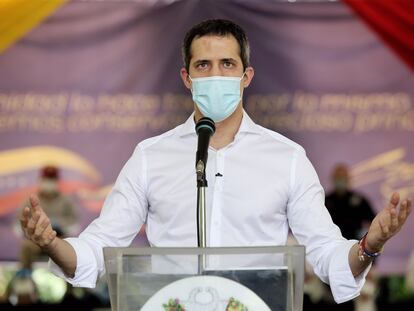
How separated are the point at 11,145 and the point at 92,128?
66 cm

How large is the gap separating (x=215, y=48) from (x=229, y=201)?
1.42 ft

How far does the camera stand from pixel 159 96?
7867mm

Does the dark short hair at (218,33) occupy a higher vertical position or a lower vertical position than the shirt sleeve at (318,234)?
higher

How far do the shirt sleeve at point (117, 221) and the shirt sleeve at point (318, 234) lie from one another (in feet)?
1.42

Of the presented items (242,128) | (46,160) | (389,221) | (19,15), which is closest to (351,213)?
(46,160)

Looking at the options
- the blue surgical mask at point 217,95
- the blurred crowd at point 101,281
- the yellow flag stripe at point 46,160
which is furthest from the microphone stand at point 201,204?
the yellow flag stripe at point 46,160

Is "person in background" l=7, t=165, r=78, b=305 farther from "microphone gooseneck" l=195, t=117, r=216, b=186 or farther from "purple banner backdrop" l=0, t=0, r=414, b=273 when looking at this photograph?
"microphone gooseneck" l=195, t=117, r=216, b=186

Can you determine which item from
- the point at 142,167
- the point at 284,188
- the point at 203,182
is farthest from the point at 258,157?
the point at 203,182

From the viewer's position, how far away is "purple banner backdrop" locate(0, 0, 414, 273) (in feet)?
25.6

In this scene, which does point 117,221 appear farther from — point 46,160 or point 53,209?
point 46,160

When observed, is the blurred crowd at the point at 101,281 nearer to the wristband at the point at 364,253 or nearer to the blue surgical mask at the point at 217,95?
the blue surgical mask at the point at 217,95

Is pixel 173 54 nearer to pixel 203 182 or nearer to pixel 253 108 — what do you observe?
pixel 253 108

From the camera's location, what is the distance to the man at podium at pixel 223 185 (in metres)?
2.73

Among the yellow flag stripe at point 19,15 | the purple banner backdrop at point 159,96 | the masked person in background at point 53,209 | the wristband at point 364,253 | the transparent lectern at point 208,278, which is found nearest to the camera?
the transparent lectern at point 208,278
